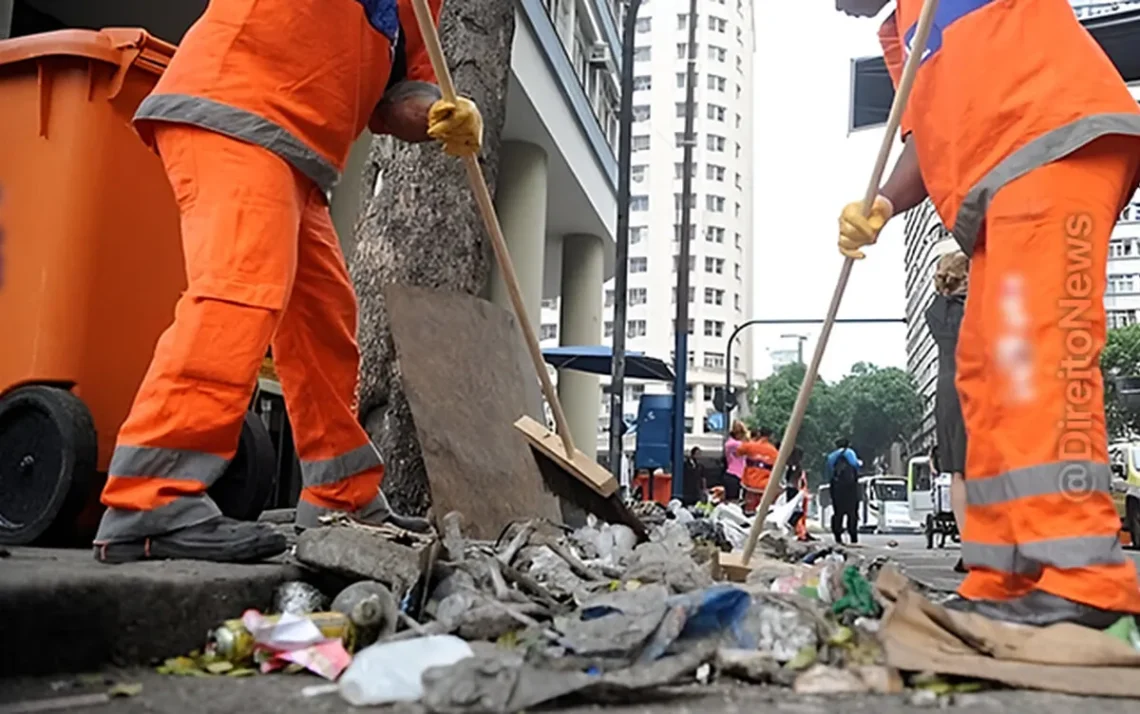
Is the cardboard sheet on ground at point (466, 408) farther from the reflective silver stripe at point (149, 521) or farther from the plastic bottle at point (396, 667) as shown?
the plastic bottle at point (396, 667)

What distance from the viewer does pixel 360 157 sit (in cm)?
905

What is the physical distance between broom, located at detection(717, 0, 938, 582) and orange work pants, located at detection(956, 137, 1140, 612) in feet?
1.47

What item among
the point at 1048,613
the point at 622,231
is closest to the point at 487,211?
the point at 1048,613

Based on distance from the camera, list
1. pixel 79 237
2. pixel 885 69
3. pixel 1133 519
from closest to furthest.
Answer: pixel 79 237
pixel 885 69
pixel 1133 519

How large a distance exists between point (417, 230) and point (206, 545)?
2486 millimetres

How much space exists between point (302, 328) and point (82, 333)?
0.72 metres

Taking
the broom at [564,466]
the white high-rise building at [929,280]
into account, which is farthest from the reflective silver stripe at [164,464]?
the white high-rise building at [929,280]

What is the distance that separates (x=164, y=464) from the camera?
240 cm

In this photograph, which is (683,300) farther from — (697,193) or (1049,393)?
(697,193)

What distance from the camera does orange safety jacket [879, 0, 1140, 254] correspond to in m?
2.38

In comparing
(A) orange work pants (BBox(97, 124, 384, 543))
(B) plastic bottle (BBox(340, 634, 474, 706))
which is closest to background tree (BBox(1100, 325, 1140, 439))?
(A) orange work pants (BBox(97, 124, 384, 543))

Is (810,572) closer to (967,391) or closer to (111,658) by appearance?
(967,391)

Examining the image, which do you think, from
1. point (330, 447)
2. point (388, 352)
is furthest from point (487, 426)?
point (330, 447)

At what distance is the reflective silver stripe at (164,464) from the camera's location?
2.38 meters
